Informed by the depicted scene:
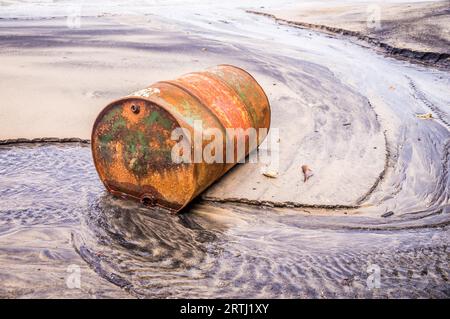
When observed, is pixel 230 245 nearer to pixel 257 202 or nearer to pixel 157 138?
pixel 257 202

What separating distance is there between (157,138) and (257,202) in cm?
99

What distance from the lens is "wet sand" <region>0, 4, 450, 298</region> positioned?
7.87 ft

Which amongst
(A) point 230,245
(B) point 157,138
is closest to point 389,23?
(B) point 157,138

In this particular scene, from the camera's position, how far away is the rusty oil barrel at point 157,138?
2.87 meters

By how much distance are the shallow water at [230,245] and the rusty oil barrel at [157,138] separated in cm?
18

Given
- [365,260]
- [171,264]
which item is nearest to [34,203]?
[171,264]

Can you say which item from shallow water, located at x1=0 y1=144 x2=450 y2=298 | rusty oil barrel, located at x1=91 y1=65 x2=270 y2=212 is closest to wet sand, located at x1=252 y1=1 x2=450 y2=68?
shallow water, located at x1=0 y1=144 x2=450 y2=298

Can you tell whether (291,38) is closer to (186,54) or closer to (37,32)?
(186,54)

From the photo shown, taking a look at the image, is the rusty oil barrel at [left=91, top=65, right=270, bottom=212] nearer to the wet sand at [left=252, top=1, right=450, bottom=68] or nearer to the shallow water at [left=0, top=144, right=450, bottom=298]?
the shallow water at [left=0, top=144, right=450, bottom=298]

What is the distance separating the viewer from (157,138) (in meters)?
2.90

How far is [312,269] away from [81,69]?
512 cm

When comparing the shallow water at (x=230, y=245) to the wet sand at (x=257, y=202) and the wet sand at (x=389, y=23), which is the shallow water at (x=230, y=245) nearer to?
the wet sand at (x=257, y=202)

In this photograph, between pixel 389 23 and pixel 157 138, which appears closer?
pixel 157 138
